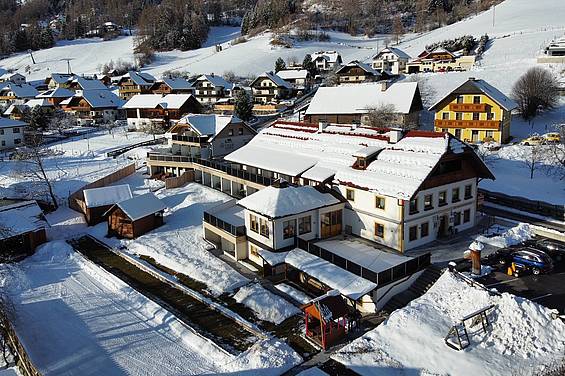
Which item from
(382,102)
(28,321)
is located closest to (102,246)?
(28,321)

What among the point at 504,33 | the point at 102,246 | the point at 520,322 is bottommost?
the point at 102,246

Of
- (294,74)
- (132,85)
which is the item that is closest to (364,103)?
(294,74)

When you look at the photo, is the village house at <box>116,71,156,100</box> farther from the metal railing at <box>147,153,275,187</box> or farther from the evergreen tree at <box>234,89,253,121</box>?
the metal railing at <box>147,153,275,187</box>

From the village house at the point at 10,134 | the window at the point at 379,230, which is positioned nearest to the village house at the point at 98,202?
the window at the point at 379,230

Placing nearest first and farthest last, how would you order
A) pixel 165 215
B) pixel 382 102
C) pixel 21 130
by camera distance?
pixel 165 215, pixel 382 102, pixel 21 130

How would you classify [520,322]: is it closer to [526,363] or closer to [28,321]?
[526,363]

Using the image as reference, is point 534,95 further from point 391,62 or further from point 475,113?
point 391,62

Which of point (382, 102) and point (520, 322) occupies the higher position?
point (382, 102)
